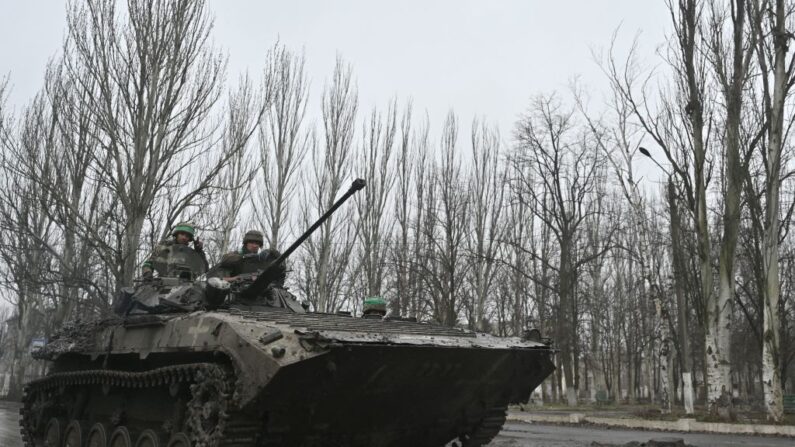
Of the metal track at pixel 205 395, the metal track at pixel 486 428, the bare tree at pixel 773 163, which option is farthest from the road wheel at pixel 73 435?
the bare tree at pixel 773 163

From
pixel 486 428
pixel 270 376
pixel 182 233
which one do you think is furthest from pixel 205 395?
pixel 182 233

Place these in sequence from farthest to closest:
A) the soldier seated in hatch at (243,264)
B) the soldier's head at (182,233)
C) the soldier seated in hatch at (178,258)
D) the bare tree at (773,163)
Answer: the bare tree at (773,163) → the soldier's head at (182,233) → the soldier seated in hatch at (178,258) → the soldier seated in hatch at (243,264)

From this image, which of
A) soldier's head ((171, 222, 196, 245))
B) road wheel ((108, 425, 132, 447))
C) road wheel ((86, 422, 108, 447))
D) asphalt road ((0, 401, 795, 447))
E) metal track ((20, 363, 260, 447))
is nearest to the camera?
metal track ((20, 363, 260, 447))

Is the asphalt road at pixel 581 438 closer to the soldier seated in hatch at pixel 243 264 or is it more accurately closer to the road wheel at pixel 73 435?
the road wheel at pixel 73 435

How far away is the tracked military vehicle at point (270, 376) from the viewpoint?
5.67 m

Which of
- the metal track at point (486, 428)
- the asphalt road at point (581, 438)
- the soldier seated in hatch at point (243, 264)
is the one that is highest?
the soldier seated in hatch at point (243, 264)

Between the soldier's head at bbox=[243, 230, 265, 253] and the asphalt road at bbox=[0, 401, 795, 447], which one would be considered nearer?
the soldier's head at bbox=[243, 230, 265, 253]

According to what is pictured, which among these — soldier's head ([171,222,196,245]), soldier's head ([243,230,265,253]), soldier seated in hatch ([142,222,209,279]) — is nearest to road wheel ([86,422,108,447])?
soldier seated in hatch ([142,222,209,279])

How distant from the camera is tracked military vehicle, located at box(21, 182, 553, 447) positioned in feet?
18.6

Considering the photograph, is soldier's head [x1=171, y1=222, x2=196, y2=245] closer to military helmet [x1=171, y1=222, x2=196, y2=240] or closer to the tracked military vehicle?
military helmet [x1=171, y1=222, x2=196, y2=240]

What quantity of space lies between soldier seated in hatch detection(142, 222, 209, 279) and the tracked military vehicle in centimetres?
76

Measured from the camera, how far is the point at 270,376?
535 centimetres

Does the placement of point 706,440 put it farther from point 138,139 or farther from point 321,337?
point 138,139

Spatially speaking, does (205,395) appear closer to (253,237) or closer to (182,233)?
(253,237)
